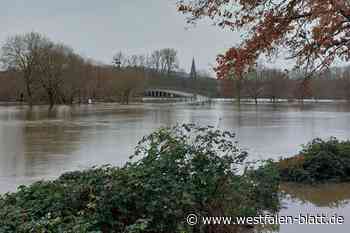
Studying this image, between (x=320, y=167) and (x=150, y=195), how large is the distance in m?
5.26

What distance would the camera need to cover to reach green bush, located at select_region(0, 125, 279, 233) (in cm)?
398

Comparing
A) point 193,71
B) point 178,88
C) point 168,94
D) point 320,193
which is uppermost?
point 193,71

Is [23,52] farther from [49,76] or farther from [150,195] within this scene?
[150,195]

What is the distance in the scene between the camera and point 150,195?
13.7ft

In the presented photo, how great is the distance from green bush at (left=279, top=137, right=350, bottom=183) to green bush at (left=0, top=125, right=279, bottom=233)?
3526 millimetres

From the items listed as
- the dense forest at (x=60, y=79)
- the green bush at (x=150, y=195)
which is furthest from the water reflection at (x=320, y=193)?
the dense forest at (x=60, y=79)

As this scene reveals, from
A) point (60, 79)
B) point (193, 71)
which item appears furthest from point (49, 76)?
point (193, 71)

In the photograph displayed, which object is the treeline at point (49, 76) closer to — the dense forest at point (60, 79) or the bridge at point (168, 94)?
the dense forest at point (60, 79)

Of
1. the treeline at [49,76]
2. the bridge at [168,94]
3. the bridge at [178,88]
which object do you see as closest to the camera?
the treeline at [49,76]

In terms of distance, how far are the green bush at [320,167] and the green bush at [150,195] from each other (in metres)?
3.53

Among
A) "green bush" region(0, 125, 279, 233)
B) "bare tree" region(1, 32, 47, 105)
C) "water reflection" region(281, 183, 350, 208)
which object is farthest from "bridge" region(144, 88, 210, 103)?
"green bush" region(0, 125, 279, 233)

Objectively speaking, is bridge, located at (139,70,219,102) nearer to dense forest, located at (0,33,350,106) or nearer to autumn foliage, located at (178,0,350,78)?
dense forest, located at (0,33,350,106)

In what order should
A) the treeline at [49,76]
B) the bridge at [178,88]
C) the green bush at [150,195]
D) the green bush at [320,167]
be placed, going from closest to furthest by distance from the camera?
the green bush at [150,195]
the green bush at [320,167]
the treeline at [49,76]
the bridge at [178,88]

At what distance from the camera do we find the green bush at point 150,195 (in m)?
3.98
